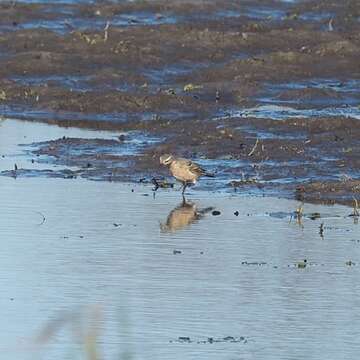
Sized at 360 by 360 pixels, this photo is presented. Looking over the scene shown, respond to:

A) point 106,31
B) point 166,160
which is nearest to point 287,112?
point 166,160

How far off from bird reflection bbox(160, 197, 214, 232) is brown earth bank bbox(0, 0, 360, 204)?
1.13 metres

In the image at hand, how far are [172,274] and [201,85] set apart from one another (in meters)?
11.5

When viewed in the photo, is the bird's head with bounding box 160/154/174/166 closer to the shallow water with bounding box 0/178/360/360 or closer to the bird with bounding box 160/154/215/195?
the bird with bounding box 160/154/215/195

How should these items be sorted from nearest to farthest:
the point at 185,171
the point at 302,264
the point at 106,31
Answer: the point at 302,264 < the point at 185,171 < the point at 106,31

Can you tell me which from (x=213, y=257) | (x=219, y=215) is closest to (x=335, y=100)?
(x=219, y=215)

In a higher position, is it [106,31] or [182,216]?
[182,216]

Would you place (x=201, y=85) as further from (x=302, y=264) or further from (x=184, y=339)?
(x=184, y=339)

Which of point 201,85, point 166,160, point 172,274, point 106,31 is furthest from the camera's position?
point 106,31

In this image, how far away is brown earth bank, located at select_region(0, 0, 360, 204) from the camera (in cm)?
1611

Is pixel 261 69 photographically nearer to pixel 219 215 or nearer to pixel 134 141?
pixel 134 141

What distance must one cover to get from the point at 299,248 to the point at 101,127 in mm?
7626

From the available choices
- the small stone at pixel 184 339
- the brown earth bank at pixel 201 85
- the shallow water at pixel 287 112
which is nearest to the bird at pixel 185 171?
the brown earth bank at pixel 201 85

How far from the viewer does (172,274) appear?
10828 millimetres

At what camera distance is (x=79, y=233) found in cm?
1234
